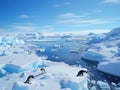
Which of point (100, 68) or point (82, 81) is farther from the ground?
point (82, 81)

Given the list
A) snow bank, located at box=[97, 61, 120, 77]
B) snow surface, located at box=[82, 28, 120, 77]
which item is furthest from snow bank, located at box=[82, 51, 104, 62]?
snow bank, located at box=[97, 61, 120, 77]

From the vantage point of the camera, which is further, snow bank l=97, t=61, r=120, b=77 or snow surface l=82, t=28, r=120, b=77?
snow surface l=82, t=28, r=120, b=77

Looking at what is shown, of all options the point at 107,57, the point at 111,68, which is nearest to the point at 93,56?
the point at 107,57

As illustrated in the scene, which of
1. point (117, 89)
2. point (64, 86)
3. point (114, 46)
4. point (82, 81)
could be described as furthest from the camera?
point (114, 46)

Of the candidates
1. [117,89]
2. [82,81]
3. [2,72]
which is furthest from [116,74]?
[2,72]

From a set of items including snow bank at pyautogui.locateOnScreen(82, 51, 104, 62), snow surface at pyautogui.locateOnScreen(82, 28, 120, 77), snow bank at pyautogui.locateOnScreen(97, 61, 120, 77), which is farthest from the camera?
snow bank at pyautogui.locateOnScreen(82, 51, 104, 62)

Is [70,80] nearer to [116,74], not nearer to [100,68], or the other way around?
Answer: [116,74]

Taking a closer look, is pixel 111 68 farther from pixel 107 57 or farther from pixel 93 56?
pixel 93 56

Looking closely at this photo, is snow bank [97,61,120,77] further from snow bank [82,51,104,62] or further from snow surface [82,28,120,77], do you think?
snow bank [82,51,104,62]

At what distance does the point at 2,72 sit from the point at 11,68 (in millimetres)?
715

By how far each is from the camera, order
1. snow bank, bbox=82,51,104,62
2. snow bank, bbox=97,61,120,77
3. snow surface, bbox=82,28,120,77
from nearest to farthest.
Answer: snow bank, bbox=97,61,120,77 → snow surface, bbox=82,28,120,77 → snow bank, bbox=82,51,104,62

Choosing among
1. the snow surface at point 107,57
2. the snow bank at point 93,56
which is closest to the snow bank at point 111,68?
the snow surface at point 107,57

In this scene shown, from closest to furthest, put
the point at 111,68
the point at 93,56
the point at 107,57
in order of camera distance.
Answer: the point at 111,68, the point at 107,57, the point at 93,56

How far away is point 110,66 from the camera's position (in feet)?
52.6
